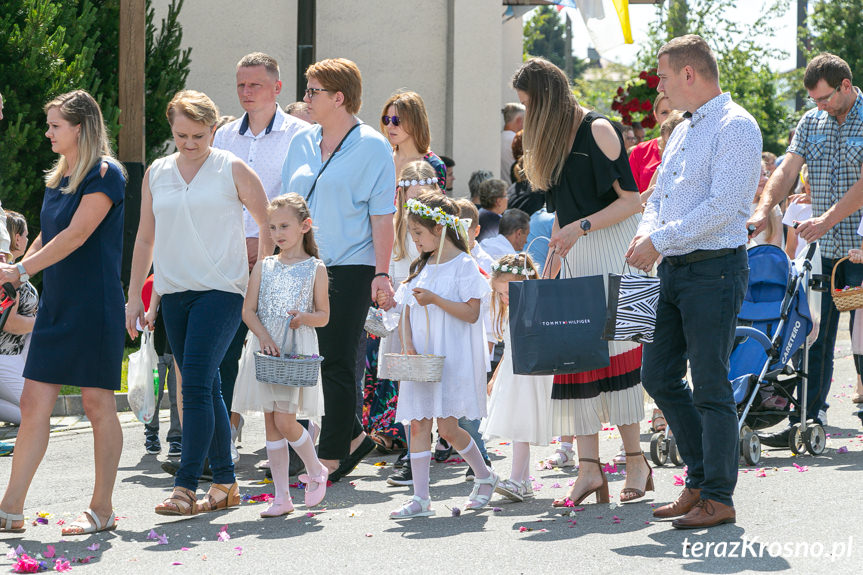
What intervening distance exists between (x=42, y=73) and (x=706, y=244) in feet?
27.7

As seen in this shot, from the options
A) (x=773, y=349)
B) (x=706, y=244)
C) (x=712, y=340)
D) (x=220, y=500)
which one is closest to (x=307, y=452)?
(x=220, y=500)

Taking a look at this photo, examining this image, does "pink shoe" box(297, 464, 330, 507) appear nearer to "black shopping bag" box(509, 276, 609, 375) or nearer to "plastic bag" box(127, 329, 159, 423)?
"black shopping bag" box(509, 276, 609, 375)

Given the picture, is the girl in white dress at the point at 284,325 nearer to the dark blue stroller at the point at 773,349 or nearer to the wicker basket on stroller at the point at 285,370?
the wicker basket on stroller at the point at 285,370

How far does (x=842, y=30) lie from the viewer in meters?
31.4

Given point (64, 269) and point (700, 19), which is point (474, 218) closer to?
point (64, 269)

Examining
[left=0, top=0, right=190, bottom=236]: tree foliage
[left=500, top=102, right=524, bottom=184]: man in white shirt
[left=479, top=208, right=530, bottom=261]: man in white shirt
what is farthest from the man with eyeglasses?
[left=500, top=102, right=524, bottom=184]: man in white shirt

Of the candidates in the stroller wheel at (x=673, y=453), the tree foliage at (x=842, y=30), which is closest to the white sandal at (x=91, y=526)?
the stroller wheel at (x=673, y=453)

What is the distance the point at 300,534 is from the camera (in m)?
6.09

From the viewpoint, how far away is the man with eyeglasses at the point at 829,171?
8.20 metres

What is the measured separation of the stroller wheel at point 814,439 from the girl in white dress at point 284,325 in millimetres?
3123

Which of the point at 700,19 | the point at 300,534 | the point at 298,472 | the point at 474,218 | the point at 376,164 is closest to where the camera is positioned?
the point at 300,534

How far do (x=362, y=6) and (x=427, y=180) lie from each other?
10251mm

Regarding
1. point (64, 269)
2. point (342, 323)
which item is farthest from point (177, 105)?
point (342, 323)

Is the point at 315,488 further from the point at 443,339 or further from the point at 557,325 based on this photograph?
the point at 557,325
